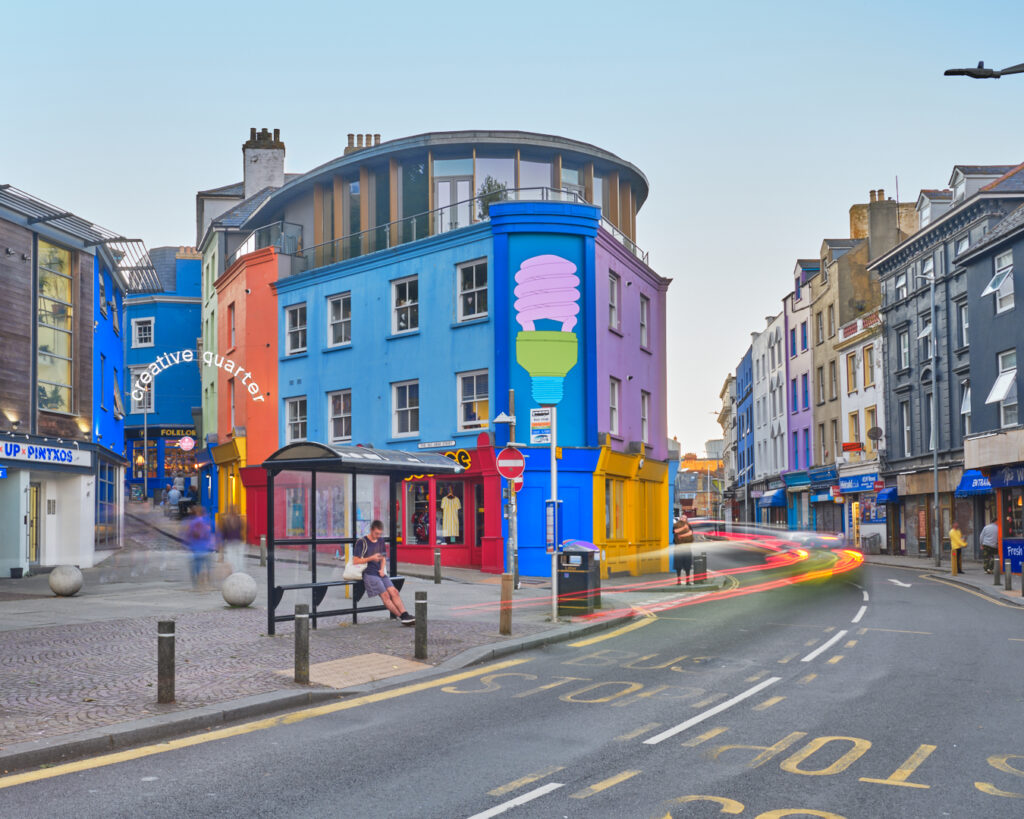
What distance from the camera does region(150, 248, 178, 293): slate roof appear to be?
6088 cm

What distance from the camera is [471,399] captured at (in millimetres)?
29594

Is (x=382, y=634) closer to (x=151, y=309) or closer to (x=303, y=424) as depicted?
(x=303, y=424)

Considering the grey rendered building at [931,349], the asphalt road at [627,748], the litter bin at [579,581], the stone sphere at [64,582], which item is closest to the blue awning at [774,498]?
the grey rendered building at [931,349]

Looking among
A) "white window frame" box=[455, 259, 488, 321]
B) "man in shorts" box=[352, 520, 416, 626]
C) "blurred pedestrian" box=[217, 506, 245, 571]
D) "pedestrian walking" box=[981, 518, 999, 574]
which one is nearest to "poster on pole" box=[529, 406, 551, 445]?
"man in shorts" box=[352, 520, 416, 626]

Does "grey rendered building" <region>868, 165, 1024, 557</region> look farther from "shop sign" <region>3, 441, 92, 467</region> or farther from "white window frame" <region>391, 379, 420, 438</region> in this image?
"shop sign" <region>3, 441, 92, 467</region>

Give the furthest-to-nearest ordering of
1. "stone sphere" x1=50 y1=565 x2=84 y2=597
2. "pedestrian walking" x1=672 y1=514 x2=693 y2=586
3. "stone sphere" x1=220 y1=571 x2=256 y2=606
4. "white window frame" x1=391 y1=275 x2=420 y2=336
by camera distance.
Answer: "white window frame" x1=391 y1=275 x2=420 y2=336
"pedestrian walking" x1=672 y1=514 x2=693 y2=586
"stone sphere" x1=50 y1=565 x2=84 y2=597
"stone sphere" x1=220 y1=571 x2=256 y2=606

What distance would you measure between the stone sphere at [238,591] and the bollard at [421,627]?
5401 millimetres

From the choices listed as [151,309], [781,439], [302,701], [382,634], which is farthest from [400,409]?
[781,439]

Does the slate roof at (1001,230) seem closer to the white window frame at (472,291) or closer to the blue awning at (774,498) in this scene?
the white window frame at (472,291)

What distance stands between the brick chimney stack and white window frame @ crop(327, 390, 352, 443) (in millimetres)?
18052

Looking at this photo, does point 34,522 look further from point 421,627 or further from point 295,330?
point 421,627

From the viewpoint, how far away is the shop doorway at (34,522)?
26.3 metres

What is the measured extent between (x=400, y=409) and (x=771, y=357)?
41884 mm

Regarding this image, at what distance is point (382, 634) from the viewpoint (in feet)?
47.6
